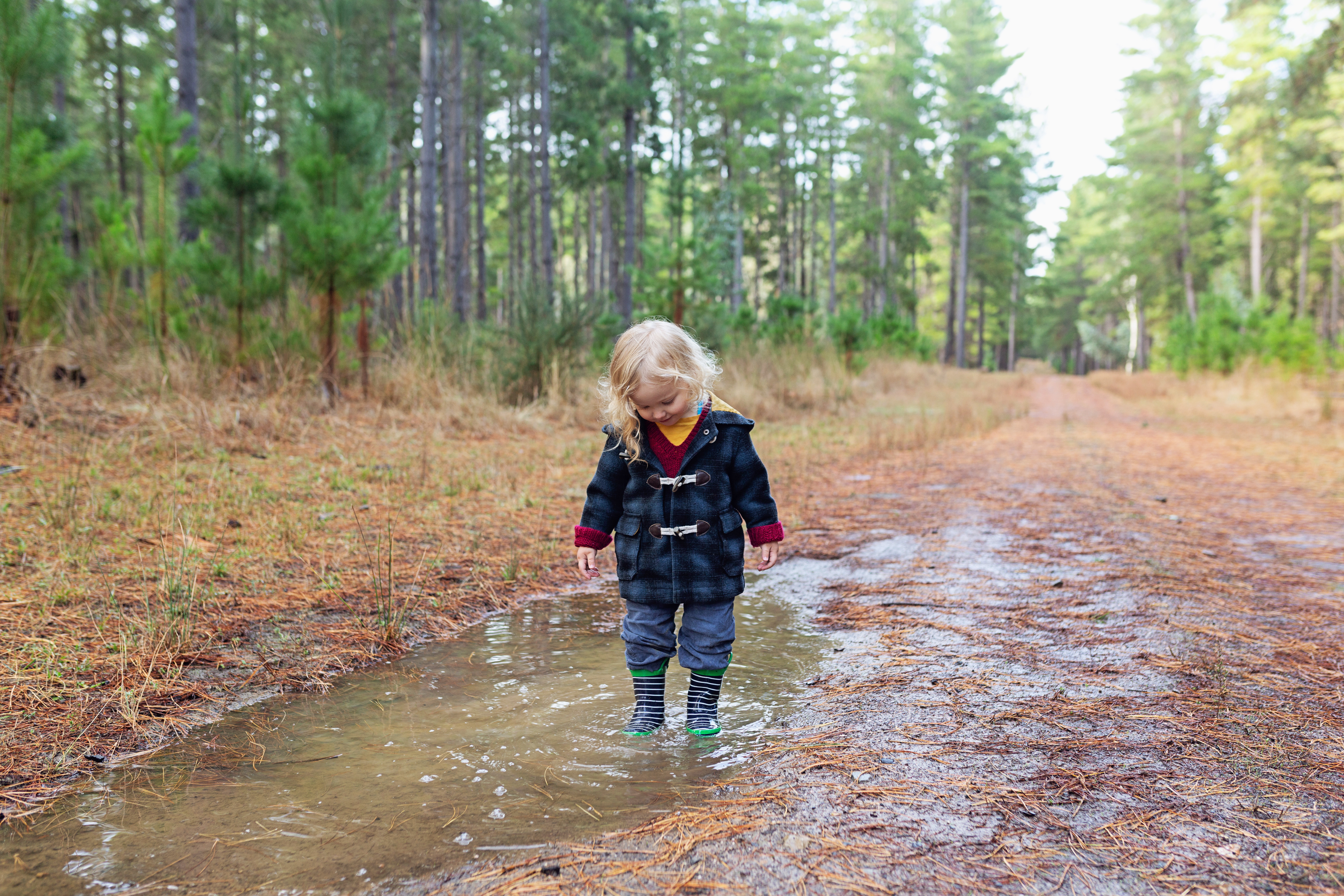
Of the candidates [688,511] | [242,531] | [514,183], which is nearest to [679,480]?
[688,511]

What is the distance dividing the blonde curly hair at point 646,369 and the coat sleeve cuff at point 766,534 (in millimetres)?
451

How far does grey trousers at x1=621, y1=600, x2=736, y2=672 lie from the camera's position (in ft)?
8.33

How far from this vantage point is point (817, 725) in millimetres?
2422

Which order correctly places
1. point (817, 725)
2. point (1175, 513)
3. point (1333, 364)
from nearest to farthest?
1. point (817, 725)
2. point (1175, 513)
3. point (1333, 364)

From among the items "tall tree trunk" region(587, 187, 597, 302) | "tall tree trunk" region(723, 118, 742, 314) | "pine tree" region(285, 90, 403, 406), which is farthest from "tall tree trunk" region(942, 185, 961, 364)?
"pine tree" region(285, 90, 403, 406)

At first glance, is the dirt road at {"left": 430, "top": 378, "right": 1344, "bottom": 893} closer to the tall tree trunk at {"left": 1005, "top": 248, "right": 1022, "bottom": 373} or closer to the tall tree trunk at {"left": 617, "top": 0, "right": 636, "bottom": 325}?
the tall tree trunk at {"left": 617, "top": 0, "right": 636, "bottom": 325}

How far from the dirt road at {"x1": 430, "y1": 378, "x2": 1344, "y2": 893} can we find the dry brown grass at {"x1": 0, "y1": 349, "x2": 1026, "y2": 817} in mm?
1400

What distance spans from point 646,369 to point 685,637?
0.86 meters

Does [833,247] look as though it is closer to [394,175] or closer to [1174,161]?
[1174,161]

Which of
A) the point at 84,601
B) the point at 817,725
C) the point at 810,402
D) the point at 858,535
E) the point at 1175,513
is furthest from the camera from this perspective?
the point at 810,402

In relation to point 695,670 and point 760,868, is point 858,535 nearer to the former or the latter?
point 695,670

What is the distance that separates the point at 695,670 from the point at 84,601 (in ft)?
8.13

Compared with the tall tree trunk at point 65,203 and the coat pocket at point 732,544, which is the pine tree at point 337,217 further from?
the tall tree trunk at point 65,203

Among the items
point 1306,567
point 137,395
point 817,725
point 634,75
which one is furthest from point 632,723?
point 634,75
